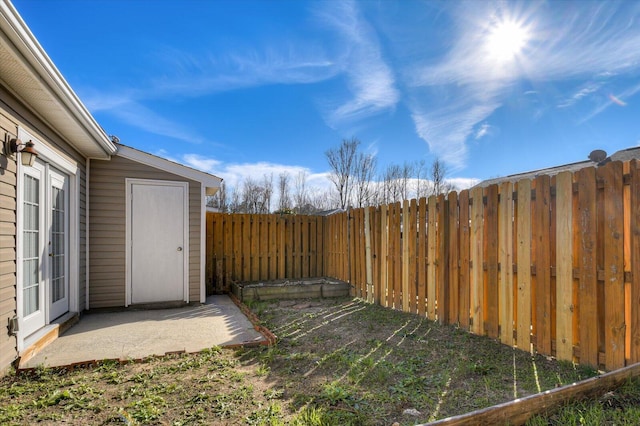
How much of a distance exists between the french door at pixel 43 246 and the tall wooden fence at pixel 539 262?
4.71 meters

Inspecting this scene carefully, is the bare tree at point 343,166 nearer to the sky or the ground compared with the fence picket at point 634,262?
nearer to the sky

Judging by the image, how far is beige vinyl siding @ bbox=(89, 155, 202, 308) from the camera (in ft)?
17.8

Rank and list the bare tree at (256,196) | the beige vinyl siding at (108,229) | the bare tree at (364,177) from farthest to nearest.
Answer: the bare tree at (256,196) → the bare tree at (364,177) → the beige vinyl siding at (108,229)

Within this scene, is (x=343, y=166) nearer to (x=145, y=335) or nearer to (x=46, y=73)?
(x=145, y=335)

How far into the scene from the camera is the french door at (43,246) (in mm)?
3449

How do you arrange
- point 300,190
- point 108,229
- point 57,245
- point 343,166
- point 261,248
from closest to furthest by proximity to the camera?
point 57,245, point 108,229, point 261,248, point 343,166, point 300,190

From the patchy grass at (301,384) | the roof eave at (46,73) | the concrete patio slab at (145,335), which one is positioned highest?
the roof eave at (46,73)

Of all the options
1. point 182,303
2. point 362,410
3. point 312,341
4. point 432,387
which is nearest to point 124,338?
point 182,303

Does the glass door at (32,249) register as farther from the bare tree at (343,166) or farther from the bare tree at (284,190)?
the bare tree at (284,190)

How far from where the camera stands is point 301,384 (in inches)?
109

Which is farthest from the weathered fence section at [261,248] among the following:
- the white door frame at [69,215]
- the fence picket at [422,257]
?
the fence picket at [422,257]

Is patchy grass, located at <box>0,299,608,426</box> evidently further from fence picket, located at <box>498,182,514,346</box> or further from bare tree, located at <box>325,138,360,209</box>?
bare tree, located at <box>325,138,360,209</box>

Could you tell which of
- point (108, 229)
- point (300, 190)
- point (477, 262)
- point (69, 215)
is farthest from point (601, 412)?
point (300, 190)

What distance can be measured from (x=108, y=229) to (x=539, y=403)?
612 cm
